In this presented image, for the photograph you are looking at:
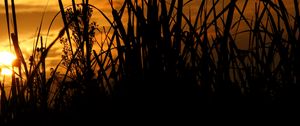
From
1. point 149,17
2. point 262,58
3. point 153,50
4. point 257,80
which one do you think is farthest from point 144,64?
point 262,58

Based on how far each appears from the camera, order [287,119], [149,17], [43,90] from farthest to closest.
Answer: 1. [43,90]
2. [149,17]
3. [287,119]

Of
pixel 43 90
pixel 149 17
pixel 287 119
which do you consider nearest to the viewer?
pixel 287 119

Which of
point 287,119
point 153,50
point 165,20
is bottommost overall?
point 287,119

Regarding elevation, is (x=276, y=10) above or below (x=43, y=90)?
above

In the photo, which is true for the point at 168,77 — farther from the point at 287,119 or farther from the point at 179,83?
the point at 287,119

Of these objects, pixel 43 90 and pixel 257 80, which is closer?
pixel 257 80

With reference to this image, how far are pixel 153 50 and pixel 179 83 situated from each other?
0.58ft

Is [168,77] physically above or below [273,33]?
below

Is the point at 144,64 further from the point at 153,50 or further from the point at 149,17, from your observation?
the point at 149,17

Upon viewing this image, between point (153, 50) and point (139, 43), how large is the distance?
126mm

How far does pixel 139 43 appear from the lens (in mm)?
2102

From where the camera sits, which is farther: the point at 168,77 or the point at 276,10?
the point at 276,10

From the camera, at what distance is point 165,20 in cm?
202

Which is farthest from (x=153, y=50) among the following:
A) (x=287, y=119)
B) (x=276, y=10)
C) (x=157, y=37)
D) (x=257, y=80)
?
(x=276, y=10)
